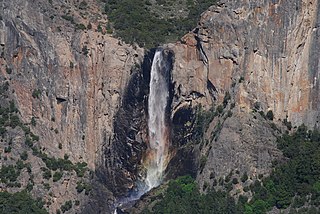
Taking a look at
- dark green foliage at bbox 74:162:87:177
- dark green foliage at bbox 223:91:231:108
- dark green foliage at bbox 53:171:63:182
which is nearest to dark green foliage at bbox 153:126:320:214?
dark green foliage at bbox 223:91:231:108

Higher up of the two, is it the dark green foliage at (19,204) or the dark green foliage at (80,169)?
the dark green foliage at (80,169)

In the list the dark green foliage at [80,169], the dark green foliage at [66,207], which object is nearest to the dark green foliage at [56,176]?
the dark green foliage at [80,169]

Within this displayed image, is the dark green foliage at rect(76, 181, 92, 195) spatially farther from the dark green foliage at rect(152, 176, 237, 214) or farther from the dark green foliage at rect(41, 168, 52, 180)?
the dark green foliage at rect(152, 176, 237, 214)

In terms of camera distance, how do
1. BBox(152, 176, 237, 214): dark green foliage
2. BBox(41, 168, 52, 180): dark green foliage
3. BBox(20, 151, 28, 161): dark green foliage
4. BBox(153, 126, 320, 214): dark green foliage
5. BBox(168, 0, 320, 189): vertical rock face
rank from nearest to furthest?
BBox(153, 126, 320, 214): dark green foliage, BBox(152, 176, 237, 214): dark green foliage, BBox(168, 0, 320, 189): vertical rock face, BBox(41, 168, 52, 180): dark green foliage, BBox(20, 151, 28, 161): dark green foliage

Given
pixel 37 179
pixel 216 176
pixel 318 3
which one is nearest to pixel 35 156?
pixel 37 179

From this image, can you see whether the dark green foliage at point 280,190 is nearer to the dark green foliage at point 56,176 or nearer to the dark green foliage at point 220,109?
the dark green foliage at point 220,109

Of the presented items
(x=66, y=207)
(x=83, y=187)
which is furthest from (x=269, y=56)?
(x=66, y=207)

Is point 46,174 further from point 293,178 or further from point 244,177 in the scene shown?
point 293,178

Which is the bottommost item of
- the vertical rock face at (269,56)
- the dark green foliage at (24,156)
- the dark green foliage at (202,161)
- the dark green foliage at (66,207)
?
the dark green foliage at (66,207)
